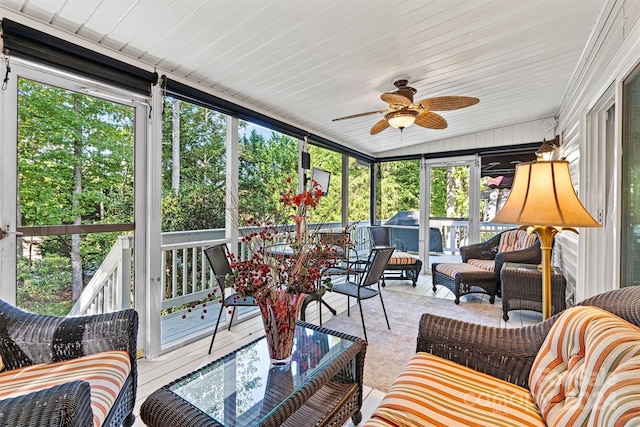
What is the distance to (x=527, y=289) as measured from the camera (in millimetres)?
3201

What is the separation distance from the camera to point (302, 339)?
5.89 feet

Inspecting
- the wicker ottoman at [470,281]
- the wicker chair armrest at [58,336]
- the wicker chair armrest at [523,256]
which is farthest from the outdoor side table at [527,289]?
the wicker chair armrest at [58,336]

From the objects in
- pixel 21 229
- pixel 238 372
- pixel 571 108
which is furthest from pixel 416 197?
pixel 21 229

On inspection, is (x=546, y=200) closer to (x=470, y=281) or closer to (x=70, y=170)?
(x=470, y=281)

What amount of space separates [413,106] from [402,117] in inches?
5.2

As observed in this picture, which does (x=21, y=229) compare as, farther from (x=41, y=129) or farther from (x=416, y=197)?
(x=416, y=197)

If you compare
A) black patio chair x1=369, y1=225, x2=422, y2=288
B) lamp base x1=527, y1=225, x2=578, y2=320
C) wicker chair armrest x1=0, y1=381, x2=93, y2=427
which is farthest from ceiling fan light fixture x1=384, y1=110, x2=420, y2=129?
wicker chair armrest x1=0, y1=381, x2=93, y2=427

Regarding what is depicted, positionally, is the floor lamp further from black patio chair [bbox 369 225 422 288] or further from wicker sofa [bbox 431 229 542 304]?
black patio chair [bbox 369 225 422 288]

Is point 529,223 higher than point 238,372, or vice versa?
point 529,223

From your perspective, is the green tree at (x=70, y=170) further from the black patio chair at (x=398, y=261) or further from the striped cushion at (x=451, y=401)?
the black patio chair at (x=398, y=261)

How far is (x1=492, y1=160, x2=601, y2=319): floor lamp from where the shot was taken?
139cm

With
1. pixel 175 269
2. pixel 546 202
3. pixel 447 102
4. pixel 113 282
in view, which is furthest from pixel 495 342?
pixel 175 269

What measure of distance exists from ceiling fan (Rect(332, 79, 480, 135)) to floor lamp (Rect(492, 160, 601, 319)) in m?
1.27

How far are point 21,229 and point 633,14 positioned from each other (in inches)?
148
